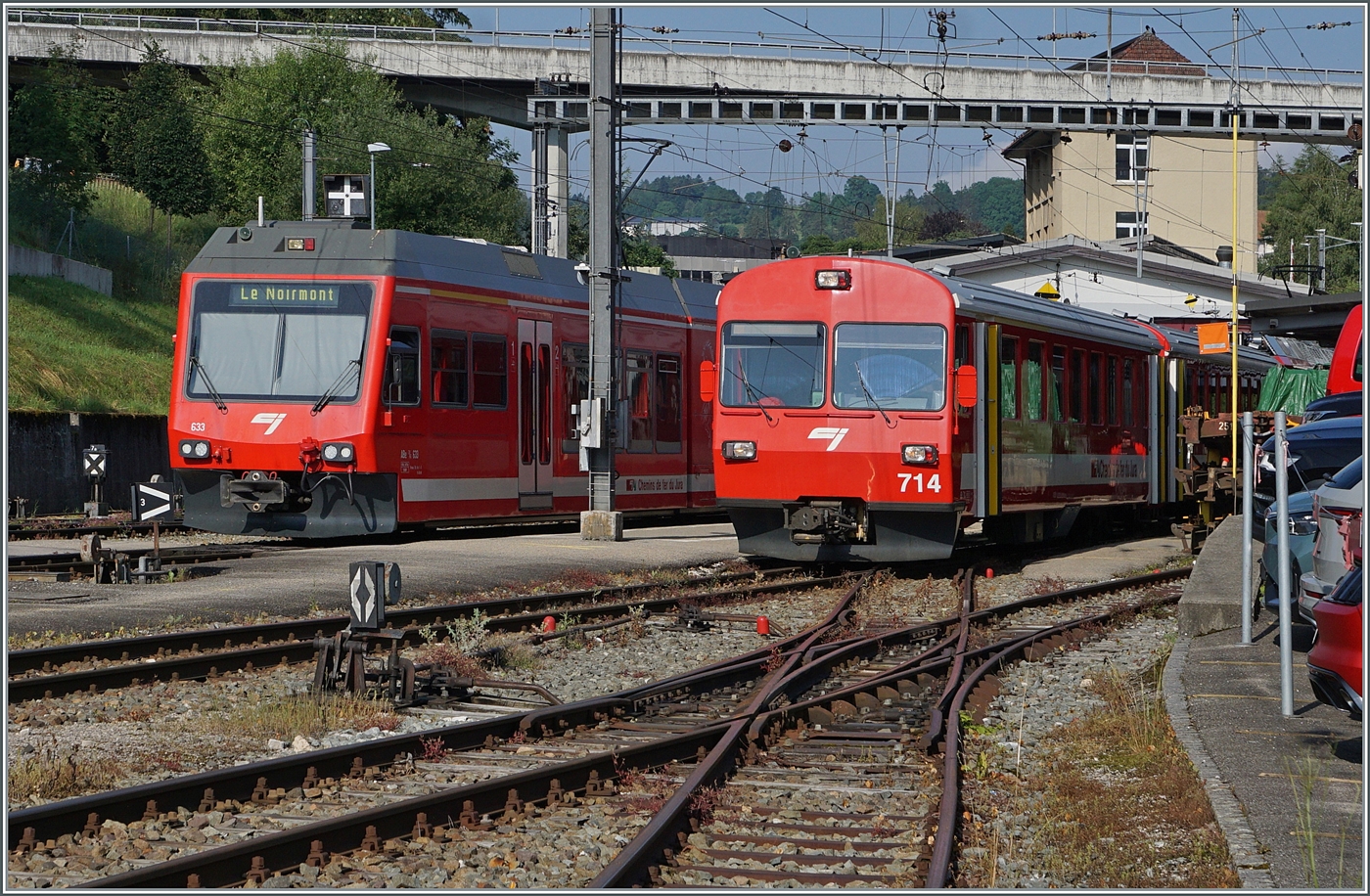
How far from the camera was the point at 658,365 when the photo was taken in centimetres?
2419

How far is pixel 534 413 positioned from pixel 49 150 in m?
22.7

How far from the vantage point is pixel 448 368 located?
763 inches

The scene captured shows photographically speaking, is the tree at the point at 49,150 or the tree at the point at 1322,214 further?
the tree at the point at 1322,214

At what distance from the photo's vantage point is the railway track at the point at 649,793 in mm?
6102

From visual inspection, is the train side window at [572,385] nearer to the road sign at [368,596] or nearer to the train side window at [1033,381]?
the train side window at [1033,381]

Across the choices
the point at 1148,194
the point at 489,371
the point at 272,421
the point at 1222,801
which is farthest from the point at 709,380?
the point at 1148,194

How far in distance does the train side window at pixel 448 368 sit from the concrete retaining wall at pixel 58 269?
21.7 m

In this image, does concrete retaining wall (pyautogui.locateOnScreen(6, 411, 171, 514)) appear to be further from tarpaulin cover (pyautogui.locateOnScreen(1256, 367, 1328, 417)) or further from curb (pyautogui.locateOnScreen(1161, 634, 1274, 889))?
tarpaulin cover (pyautogui.locateOnScreen(1256, 367, 1328, 417))

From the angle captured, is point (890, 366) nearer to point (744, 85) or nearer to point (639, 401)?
point (639, 401)

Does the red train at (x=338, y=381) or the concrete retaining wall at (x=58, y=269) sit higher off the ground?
the concrete retaining wall at (x=58, y=269)

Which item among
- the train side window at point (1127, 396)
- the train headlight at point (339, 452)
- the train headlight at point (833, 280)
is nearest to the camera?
the train headlight at point (833, 280)

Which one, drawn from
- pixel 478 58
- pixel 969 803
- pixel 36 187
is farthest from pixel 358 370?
pixel 478 58

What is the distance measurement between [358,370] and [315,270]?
136 cm

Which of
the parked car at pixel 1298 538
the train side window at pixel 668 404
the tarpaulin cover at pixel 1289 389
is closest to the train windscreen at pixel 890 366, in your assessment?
the parked car at pixel 1298 538
